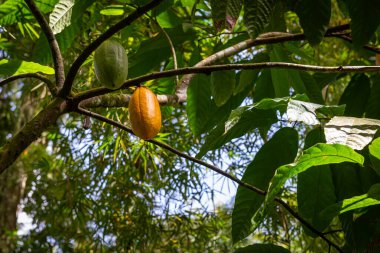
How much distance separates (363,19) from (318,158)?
184mm

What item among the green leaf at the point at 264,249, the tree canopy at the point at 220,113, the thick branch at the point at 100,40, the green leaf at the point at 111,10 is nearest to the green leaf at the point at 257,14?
the tree canopy at the point at 220,113

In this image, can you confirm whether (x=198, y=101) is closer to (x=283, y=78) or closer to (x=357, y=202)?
(x=283, y=78)

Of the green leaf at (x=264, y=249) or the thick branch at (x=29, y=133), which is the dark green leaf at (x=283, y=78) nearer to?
the green leaf at (x=264, y=249)

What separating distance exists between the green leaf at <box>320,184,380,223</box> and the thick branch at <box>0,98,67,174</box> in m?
0.43

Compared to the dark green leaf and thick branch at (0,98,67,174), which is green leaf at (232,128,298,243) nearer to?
the dark green leaf

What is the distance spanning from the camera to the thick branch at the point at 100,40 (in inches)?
22.2

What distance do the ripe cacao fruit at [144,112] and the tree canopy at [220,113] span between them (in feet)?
0.12

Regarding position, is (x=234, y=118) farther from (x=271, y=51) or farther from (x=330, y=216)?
(x=271, y=51)

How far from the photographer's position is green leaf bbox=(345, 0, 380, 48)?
59cm

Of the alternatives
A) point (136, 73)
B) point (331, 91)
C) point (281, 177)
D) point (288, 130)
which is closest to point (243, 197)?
point (288, 130)

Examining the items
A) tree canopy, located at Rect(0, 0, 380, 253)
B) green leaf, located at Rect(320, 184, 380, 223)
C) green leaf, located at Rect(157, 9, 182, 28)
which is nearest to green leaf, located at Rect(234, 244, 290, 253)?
tree canopy, located at Rect(0, 0, 380, 253)

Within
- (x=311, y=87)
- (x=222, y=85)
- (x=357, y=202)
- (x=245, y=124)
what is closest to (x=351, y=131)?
(x=357, y=202)

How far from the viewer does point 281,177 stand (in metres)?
0.65

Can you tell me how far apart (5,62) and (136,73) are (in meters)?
0.40
